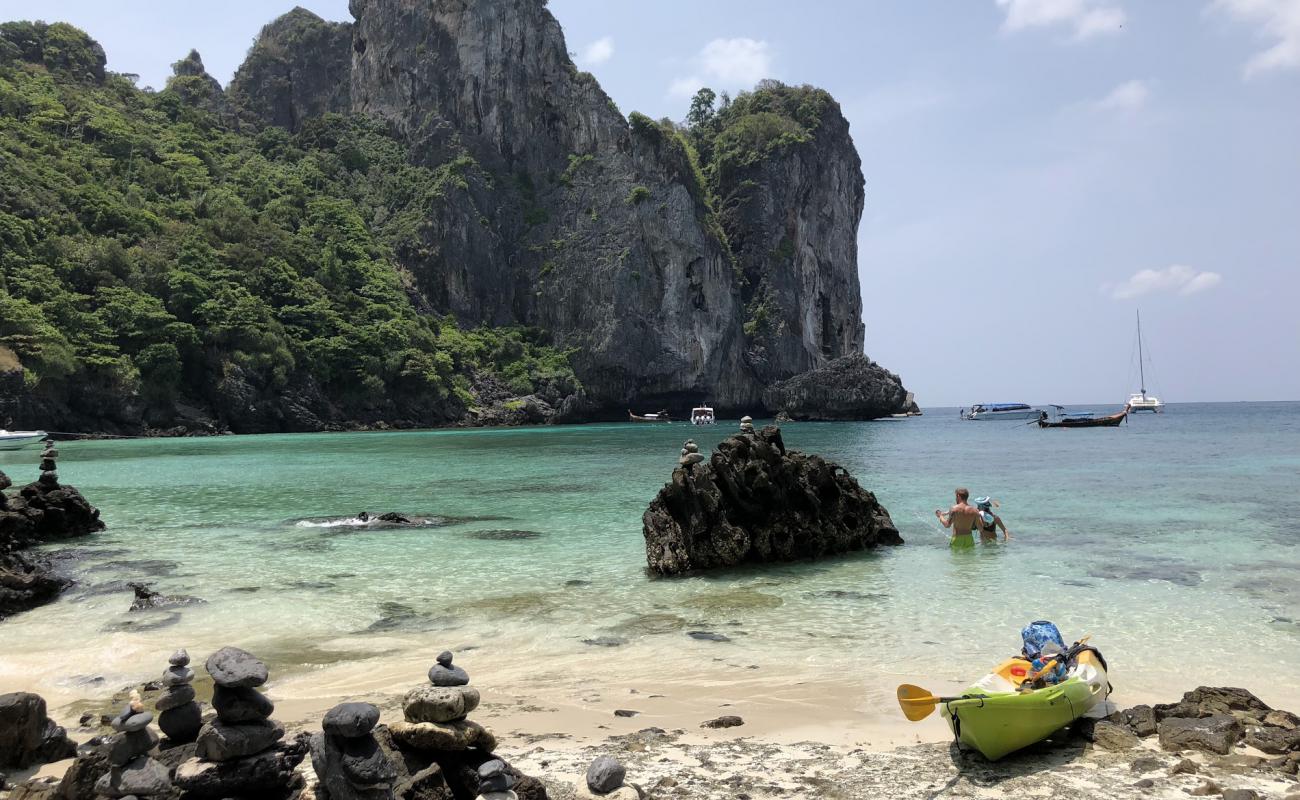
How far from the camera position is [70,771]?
14.8ft

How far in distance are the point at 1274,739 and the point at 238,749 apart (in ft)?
22.0

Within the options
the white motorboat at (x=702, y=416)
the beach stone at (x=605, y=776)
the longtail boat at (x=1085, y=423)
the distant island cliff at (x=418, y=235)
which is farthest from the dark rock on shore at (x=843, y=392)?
the beach stone at (x=605, y=776)

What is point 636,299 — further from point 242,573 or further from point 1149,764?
point 1149,764

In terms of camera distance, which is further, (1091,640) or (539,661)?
(1091,640)

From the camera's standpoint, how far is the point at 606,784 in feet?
14.8

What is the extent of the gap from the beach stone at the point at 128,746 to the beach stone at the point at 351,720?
3.64 ft

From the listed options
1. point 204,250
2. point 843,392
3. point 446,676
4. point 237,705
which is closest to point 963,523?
point 446,676

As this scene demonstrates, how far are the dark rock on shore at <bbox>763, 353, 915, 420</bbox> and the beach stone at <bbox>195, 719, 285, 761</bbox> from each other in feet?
296

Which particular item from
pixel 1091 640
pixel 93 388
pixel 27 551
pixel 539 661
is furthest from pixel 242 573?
pixel 93 388

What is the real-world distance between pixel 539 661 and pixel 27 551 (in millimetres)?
12645

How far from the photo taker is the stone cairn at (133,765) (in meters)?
4.13

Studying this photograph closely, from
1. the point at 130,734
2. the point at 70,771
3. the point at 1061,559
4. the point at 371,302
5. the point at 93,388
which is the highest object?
the point at 371,302

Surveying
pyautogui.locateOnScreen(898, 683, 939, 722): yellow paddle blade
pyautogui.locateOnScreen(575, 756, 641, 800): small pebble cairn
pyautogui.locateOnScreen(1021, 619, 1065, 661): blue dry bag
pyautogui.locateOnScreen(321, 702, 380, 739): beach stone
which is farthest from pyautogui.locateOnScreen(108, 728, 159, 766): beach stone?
pyautogui.locateOnScreen(1021, 619, 1065, 661): blue dry bag

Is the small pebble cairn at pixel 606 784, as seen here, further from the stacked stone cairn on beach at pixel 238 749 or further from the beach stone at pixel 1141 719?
the beach stone at pixel 1141 719
